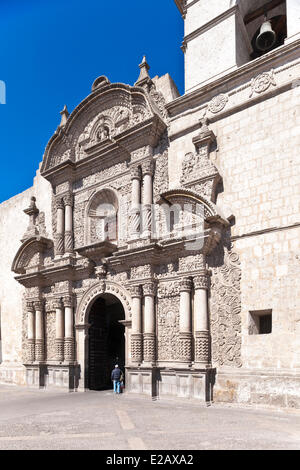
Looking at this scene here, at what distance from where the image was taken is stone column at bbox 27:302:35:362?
1291 cm

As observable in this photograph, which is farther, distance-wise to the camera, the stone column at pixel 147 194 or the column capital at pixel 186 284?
the stone column at pixel 147 194

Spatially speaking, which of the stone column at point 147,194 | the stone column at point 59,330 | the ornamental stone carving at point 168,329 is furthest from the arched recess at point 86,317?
the stone column at point 147,194

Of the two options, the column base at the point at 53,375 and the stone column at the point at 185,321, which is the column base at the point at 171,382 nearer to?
the stone column at the point at 185,321

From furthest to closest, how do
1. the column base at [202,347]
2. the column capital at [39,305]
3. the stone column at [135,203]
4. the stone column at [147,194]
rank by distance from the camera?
the column capital at [39,305] → the stone column at [135,203] → the stone column at [147,194] → the column base at [202,347]

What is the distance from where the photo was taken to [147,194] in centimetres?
1099

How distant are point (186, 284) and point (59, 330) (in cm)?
479

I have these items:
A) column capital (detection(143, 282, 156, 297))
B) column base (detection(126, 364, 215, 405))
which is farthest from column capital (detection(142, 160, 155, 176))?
column base (detection(126, 364, 215, 405))

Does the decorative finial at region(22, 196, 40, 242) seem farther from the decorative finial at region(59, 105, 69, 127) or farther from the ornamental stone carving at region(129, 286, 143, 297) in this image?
the ornamental stone carving at region(129, 286, 143, 297)

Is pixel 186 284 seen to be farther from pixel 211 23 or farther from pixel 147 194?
pixel 211 23

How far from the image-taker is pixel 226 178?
9.59m

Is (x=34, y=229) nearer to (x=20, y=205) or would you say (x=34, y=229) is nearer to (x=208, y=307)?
(x=20, y=205)

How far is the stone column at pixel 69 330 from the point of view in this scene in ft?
38.9

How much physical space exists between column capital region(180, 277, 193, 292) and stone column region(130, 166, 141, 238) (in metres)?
1.96
